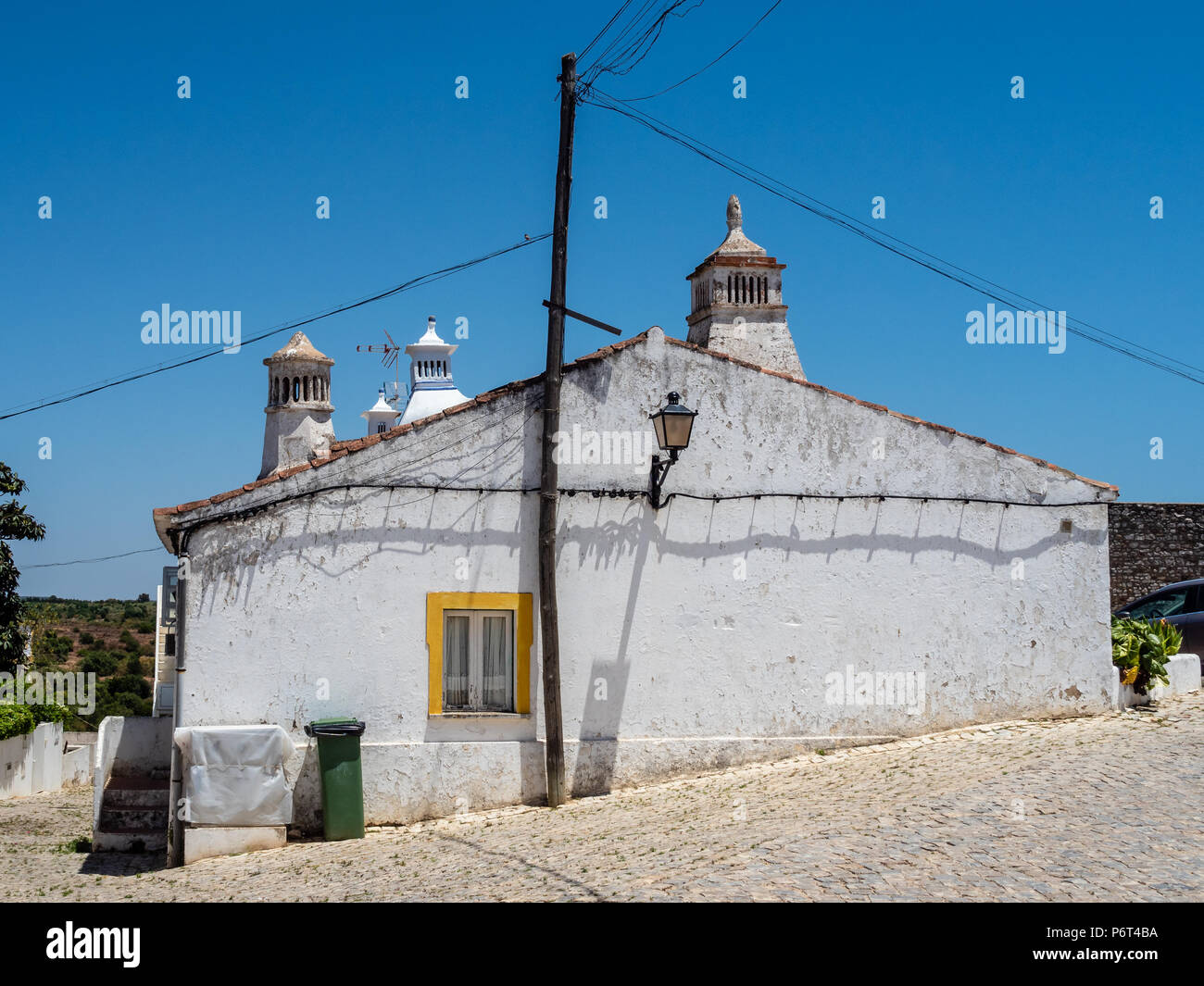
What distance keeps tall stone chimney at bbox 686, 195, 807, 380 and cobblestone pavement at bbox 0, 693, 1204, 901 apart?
1081 centimetres

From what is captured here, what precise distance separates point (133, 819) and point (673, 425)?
7.30 metres

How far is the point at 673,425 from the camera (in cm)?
1184

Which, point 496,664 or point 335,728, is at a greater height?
point 496,664

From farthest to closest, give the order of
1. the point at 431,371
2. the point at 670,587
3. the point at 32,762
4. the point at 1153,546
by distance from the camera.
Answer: the point at 431,371
the point at 1153,546
the point at 32,762
the point at 670,587

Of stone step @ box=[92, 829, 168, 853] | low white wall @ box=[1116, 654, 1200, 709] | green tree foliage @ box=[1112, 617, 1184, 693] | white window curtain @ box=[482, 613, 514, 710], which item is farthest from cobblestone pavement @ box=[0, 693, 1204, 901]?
low white wall @ box=[1116, 654, 1200, 709]

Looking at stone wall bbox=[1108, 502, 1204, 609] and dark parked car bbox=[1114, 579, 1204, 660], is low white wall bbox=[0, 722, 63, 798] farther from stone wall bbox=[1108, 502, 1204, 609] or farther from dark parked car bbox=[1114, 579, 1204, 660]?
stone wall bbox=[1108, 502, 1204, 609]

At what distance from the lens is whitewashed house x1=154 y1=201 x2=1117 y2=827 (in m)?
11.5

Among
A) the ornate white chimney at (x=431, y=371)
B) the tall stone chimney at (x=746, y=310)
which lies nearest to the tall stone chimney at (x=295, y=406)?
the ornate white chimney at (x=431, y=371)

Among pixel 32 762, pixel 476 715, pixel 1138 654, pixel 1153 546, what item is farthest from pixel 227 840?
pixel 1153 546

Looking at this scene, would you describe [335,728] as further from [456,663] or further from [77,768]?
[77,768]

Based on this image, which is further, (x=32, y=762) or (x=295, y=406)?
(x=295, y=406)

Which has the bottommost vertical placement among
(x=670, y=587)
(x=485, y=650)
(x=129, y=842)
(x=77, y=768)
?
(x=77, y=768)
